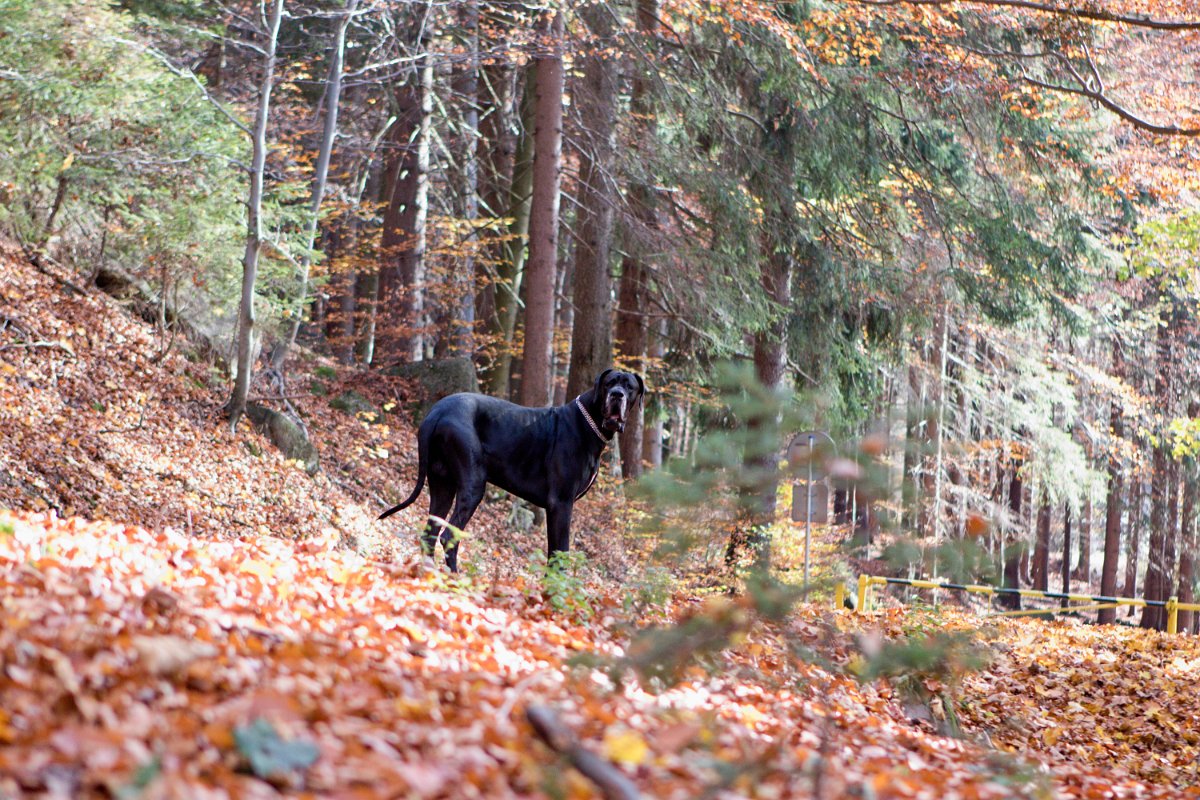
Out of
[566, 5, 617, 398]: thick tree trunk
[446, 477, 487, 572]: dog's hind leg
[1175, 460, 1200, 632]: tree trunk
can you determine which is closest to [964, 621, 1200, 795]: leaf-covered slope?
[446, 477, 487, 572]: dog's hind leg

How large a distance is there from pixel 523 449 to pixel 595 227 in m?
10.0

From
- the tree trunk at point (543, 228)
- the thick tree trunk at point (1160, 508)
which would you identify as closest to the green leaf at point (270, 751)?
the tree trunk at point (543, 228)

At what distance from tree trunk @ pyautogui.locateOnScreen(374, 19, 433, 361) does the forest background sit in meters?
0.10

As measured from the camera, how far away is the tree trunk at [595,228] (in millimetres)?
18375

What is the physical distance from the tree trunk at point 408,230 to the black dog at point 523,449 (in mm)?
11745

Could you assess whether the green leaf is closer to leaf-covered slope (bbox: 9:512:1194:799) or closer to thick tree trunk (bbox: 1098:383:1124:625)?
leaf-covered slope (bbox: 9:512:1194:799)

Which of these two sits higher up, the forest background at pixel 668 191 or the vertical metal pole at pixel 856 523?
the forest background at pixel 668 191

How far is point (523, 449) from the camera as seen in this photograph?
30.7 ft

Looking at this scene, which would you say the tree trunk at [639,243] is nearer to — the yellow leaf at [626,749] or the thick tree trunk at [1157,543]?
the thick tree trunk at [1157,543]

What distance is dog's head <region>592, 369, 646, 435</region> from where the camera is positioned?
896 cm

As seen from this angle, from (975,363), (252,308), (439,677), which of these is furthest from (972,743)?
(975,363)

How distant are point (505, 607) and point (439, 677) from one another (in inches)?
101

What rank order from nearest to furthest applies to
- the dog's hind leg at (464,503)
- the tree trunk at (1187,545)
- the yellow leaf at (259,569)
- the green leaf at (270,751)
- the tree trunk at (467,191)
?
the green leaf at (270,751) < the yellow leaf at (259,569) < the dog's hind leg at (464,503) < the tree trunk at (467,191) < the tree trunk at (1187,545)

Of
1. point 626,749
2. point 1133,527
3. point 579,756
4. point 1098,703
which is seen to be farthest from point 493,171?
point 579,756
